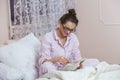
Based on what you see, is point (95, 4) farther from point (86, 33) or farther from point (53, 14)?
Answer: point (53, 14)

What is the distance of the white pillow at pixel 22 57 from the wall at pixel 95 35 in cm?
144

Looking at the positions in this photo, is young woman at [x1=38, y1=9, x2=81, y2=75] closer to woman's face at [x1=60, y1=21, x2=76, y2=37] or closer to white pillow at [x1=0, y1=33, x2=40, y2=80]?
woman's face at [x1=60, y1=21, x2=76, y2=37]

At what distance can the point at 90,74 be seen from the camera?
1767 mm

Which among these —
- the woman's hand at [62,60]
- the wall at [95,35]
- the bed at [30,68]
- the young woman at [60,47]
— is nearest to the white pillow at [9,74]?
the bed at [30,68]

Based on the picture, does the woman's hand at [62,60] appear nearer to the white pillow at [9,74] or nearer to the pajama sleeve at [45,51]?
the pajama sleeve at [45,51]

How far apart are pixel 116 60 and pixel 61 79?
6.57 feet

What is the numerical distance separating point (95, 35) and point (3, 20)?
4.81 ft

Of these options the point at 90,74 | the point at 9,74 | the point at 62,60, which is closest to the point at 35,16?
the point at 62,60

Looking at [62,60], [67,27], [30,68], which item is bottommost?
[30,68]

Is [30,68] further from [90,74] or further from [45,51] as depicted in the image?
[90,74]

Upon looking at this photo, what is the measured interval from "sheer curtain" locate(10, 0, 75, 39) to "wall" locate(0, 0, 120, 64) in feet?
1.25

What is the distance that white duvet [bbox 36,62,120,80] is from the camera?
169 centimetres

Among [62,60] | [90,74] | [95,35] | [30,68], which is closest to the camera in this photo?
[90,74]

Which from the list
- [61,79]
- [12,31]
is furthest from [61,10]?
[61,79]
